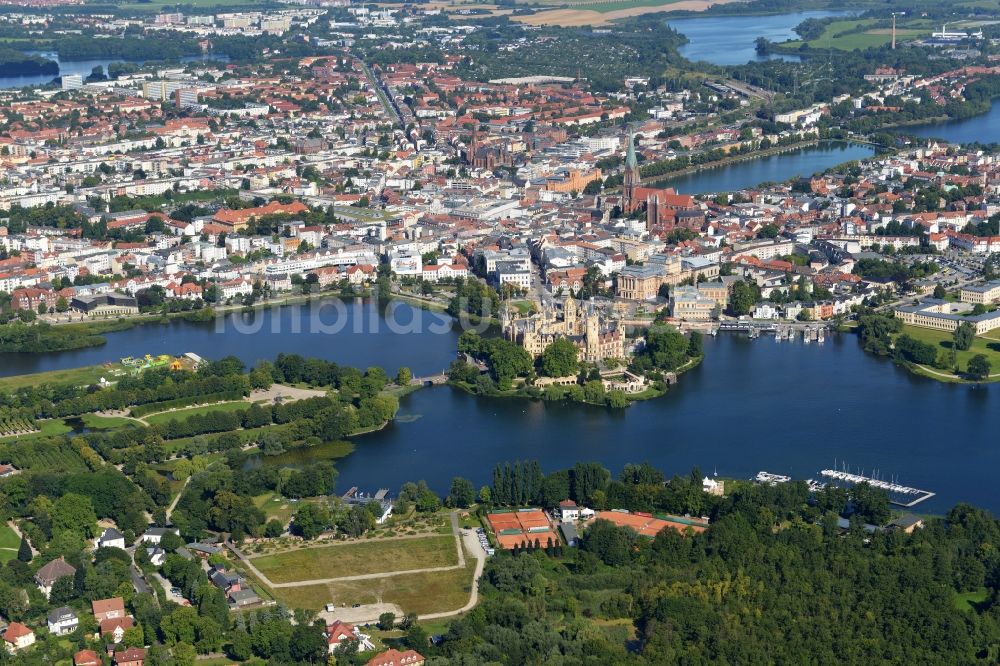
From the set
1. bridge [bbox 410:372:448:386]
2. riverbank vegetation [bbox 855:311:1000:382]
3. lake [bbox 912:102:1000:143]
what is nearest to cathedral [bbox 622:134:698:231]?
riverbank vegetation [bbox 855:311:1000:382]

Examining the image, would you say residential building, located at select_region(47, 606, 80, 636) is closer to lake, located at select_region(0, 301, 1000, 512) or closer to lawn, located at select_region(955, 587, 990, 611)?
lake, located at select_region(0, 301, 1000, 512)

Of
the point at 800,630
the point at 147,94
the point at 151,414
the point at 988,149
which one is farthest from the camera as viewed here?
the point at 147,94

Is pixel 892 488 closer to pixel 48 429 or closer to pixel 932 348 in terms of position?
pixel 932 348

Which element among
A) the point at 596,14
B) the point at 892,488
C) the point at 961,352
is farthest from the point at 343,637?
the point at 596,14

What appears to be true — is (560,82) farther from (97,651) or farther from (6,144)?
(97,651)

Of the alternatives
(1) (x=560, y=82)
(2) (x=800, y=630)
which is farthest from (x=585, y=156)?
(2) (x=800, y=630)

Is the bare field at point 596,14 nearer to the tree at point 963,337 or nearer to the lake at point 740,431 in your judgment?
the tree at point 963,337
